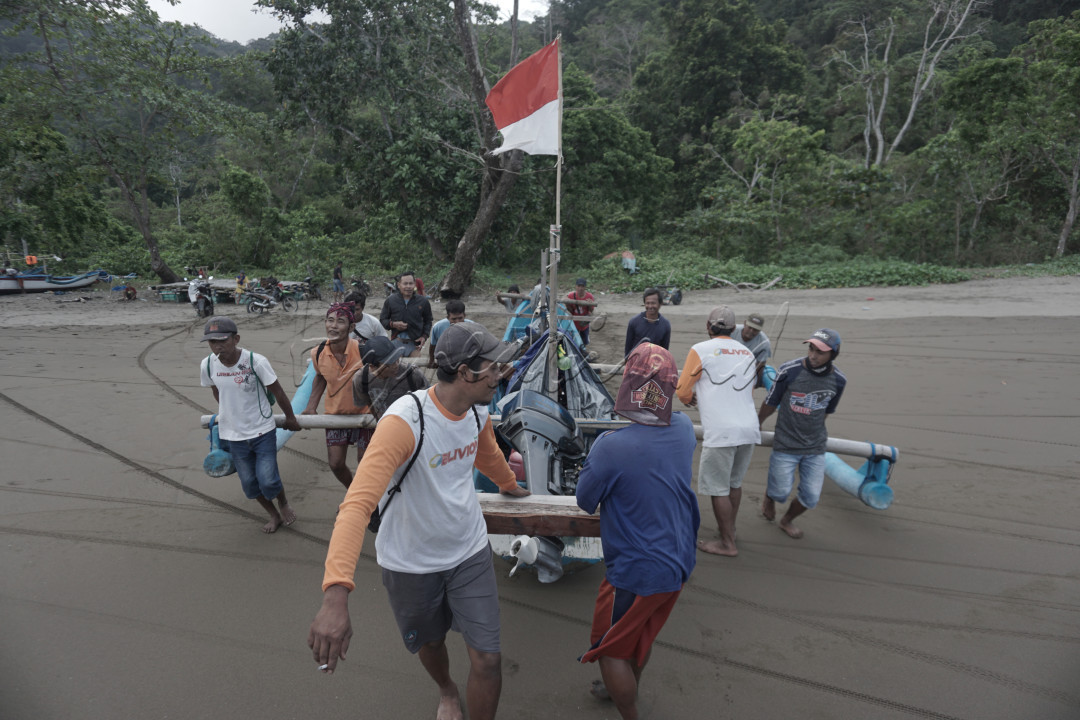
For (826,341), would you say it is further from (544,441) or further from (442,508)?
(442,508)

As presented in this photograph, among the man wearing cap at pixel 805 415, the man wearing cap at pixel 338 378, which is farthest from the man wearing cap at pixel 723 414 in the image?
the man wearing cap at pixel 338 378

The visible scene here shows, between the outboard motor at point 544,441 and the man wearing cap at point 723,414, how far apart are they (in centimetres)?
79

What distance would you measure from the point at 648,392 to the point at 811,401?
211 cm

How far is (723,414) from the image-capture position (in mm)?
3713

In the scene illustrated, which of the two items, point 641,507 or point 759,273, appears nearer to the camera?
point 641,507

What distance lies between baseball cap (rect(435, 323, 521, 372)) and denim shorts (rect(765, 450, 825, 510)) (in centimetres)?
270

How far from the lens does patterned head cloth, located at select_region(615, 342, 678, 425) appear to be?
219cm

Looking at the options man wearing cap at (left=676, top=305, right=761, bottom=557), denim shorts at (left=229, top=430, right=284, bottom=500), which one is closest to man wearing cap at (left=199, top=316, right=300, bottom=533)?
denim shorts at (left=229, top=430, right=284, bottom=500)

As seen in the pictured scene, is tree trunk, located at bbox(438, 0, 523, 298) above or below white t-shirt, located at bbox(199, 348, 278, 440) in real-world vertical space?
above

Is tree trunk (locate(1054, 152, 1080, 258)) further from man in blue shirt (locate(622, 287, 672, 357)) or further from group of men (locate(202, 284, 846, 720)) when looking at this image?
group of men (locate(202, 284, 846, 720))

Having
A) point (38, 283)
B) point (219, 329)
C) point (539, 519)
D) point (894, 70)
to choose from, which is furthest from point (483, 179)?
point (894, 70)

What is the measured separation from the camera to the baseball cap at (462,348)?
1.97 m

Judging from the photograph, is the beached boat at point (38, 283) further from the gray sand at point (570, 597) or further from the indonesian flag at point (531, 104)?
the indonesian flag at point (531, 104)

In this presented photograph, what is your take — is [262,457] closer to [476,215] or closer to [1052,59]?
[476,215]
